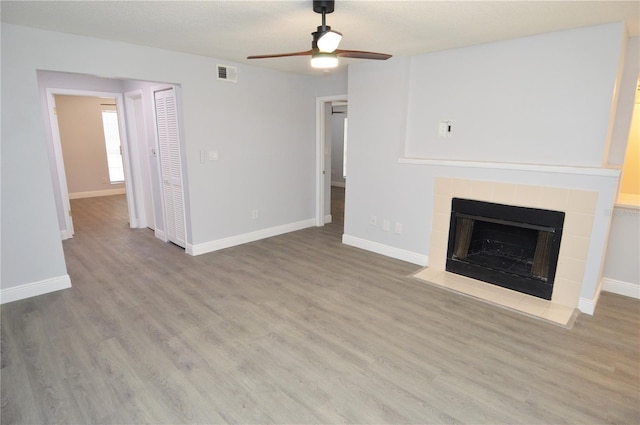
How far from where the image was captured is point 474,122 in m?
3.69

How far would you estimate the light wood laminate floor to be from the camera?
6.63 feet

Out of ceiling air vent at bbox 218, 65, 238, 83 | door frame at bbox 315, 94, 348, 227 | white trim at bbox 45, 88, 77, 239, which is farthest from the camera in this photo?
door frame at bbox 315, 94, 348, 227

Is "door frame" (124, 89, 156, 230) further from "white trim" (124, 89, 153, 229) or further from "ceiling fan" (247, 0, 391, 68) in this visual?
"ceiling fan" (247, 0, 391, 68)

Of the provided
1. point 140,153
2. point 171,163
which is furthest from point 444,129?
point 140,153

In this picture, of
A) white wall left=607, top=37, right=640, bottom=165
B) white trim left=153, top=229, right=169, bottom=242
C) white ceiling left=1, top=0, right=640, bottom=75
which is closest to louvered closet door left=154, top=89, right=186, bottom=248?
white trim left=153, top=229, right=169, bottom=242

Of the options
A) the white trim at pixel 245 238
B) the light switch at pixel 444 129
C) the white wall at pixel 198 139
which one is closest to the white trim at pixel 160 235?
the white trim at pixel 245 238

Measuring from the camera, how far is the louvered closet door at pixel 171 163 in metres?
4.34

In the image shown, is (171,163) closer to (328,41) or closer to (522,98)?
(328,41)

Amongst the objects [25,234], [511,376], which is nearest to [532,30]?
[511,376]

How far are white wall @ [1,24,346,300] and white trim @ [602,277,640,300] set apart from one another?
3.92m

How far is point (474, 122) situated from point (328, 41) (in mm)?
2117

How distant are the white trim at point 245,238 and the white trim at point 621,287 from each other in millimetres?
3880

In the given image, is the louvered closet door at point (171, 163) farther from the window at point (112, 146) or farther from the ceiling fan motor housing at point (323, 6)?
the window at point (112, 146)

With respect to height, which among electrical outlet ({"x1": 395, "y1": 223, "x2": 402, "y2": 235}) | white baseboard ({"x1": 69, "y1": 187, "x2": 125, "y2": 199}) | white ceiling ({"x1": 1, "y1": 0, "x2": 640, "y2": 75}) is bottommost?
white baseboard ({"x1": 69, "y1": 187, "x2": 125, "y2": 199})
